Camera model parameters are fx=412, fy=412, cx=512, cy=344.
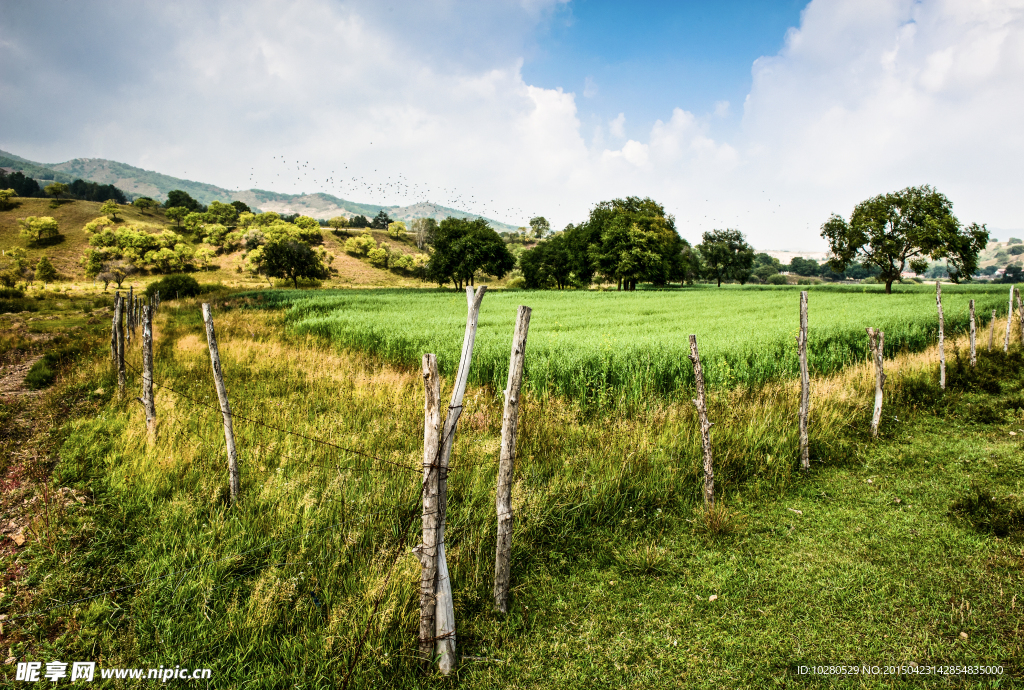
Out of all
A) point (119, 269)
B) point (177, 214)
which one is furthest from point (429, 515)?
point (177, 214)

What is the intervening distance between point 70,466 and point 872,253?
70144mm

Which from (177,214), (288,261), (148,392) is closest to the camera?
(148,392)

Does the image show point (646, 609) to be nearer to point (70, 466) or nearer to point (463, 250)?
point (70, 466)

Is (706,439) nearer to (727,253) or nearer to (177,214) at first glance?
(727,253)

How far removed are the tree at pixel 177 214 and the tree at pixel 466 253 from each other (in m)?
93.4

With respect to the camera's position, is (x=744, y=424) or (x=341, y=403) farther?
(x=341, y=403)

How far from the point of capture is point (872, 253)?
2036 inches

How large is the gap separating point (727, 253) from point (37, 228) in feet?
438

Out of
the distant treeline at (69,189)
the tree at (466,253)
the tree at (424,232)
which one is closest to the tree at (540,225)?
the tree at (424,232)

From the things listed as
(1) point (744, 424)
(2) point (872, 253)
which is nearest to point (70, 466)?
(1) point (744, 424)

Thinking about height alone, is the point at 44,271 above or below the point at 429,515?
above

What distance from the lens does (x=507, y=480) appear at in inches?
146

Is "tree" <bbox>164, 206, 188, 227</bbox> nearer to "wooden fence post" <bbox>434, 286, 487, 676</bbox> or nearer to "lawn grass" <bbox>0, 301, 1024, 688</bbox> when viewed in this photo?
"lawn grass" <bbox>0, 301, 1024, 688</bbox>

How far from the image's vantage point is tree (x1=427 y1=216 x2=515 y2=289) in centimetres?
5681
